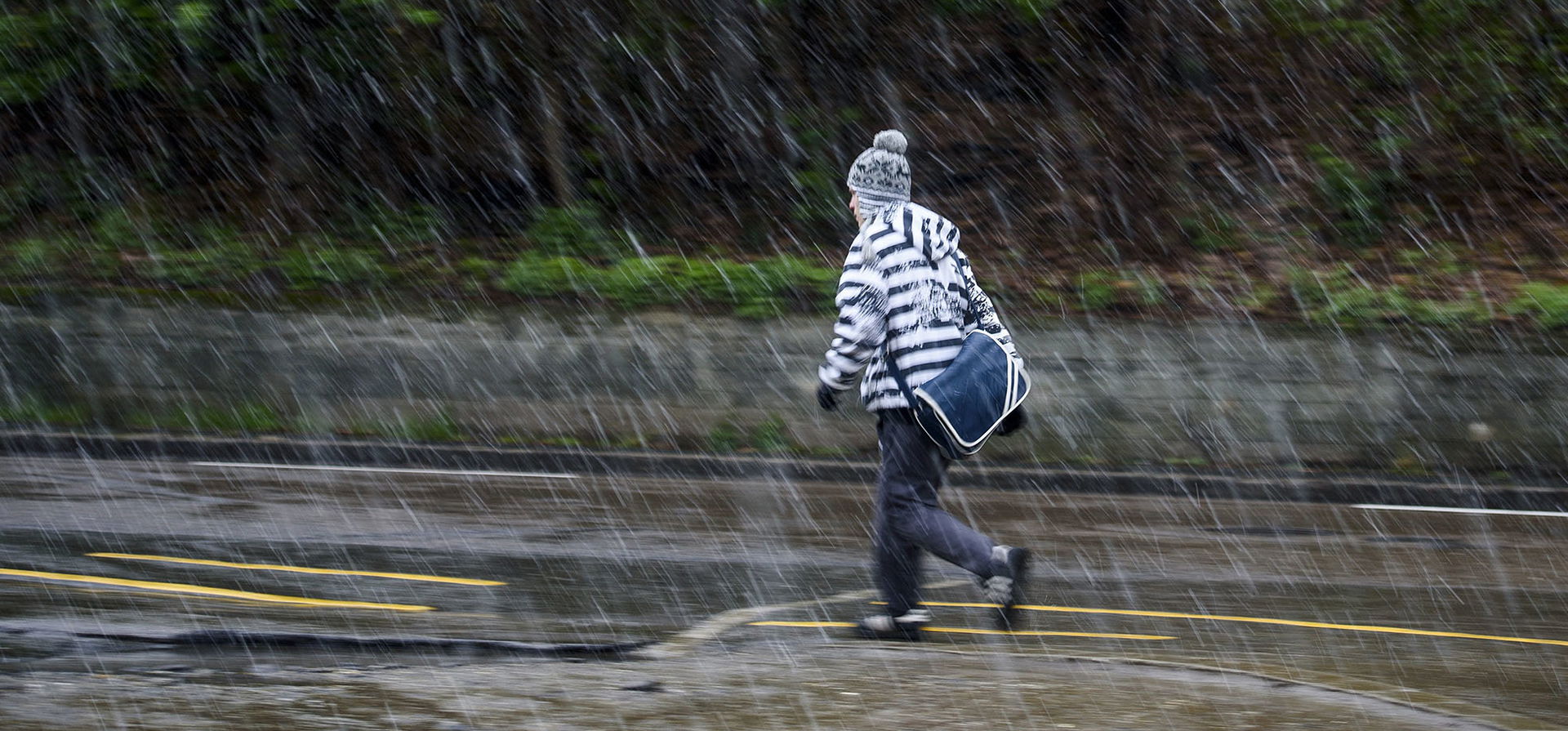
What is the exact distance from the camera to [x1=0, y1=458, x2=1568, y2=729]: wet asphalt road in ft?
18.0

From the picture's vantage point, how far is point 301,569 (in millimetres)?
8328

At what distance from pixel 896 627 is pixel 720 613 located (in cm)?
88

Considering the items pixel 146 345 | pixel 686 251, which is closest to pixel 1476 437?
pixel 686 251

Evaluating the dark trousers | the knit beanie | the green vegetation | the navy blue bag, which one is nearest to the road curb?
the green vegetation

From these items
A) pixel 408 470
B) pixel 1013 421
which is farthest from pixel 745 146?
pixel 1013 421

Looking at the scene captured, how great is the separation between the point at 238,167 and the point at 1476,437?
15014mm

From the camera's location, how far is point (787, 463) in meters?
13.9

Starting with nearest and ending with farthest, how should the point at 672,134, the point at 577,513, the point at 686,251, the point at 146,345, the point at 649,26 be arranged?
the point at 577,513 → the point at 146,345 → the point at 686,251 → the point at 649,26 → the point at 672,134

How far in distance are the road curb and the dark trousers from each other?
6184 millimetres

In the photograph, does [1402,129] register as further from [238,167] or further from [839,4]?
[238,167]

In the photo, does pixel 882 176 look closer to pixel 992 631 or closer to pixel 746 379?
pixel 992 631

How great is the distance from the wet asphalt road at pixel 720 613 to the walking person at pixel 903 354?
298mm

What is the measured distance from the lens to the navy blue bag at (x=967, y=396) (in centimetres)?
654

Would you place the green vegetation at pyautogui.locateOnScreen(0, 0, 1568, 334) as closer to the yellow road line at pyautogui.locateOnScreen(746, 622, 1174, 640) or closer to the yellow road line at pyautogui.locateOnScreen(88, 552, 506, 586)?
the yellow road line at pyautogui.locateOnScreen(88, 552, 506, 586)
